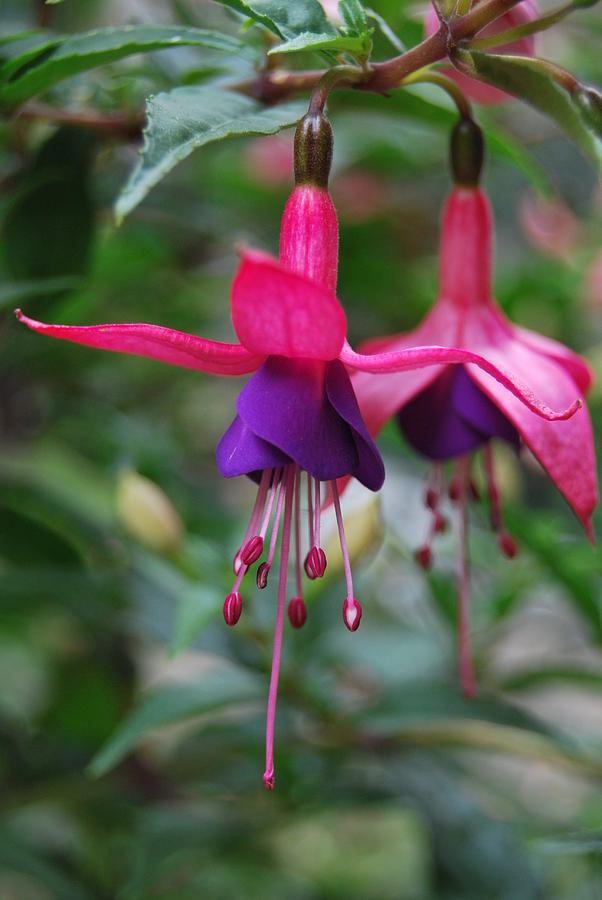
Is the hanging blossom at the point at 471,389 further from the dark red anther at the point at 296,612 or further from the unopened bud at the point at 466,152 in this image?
the dark red anther at the point at 296,612

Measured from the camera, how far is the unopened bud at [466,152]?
2.10 feet

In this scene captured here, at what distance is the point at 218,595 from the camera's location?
75 cm

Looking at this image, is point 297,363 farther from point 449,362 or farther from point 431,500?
point 431,500

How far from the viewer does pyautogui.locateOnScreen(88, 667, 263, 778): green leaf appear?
738 mm

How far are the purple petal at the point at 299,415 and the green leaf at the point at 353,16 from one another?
187 millimetres

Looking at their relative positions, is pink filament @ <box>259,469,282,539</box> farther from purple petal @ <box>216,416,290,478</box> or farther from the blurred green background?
the blurred green background

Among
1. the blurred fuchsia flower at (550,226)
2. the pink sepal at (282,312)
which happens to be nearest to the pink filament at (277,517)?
the pink sepal at (282,312)

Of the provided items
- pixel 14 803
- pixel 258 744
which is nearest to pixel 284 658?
pixel 258 744

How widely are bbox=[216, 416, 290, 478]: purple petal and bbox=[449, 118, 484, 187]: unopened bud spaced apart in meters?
0.27

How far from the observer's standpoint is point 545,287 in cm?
122

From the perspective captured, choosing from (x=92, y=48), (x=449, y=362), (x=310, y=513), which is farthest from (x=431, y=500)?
(x=92, y=48)

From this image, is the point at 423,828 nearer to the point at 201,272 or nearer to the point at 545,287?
the point at 545,287

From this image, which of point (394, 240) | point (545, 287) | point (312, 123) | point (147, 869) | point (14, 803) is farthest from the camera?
point (394, 240)

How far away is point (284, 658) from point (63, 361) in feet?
1.54
